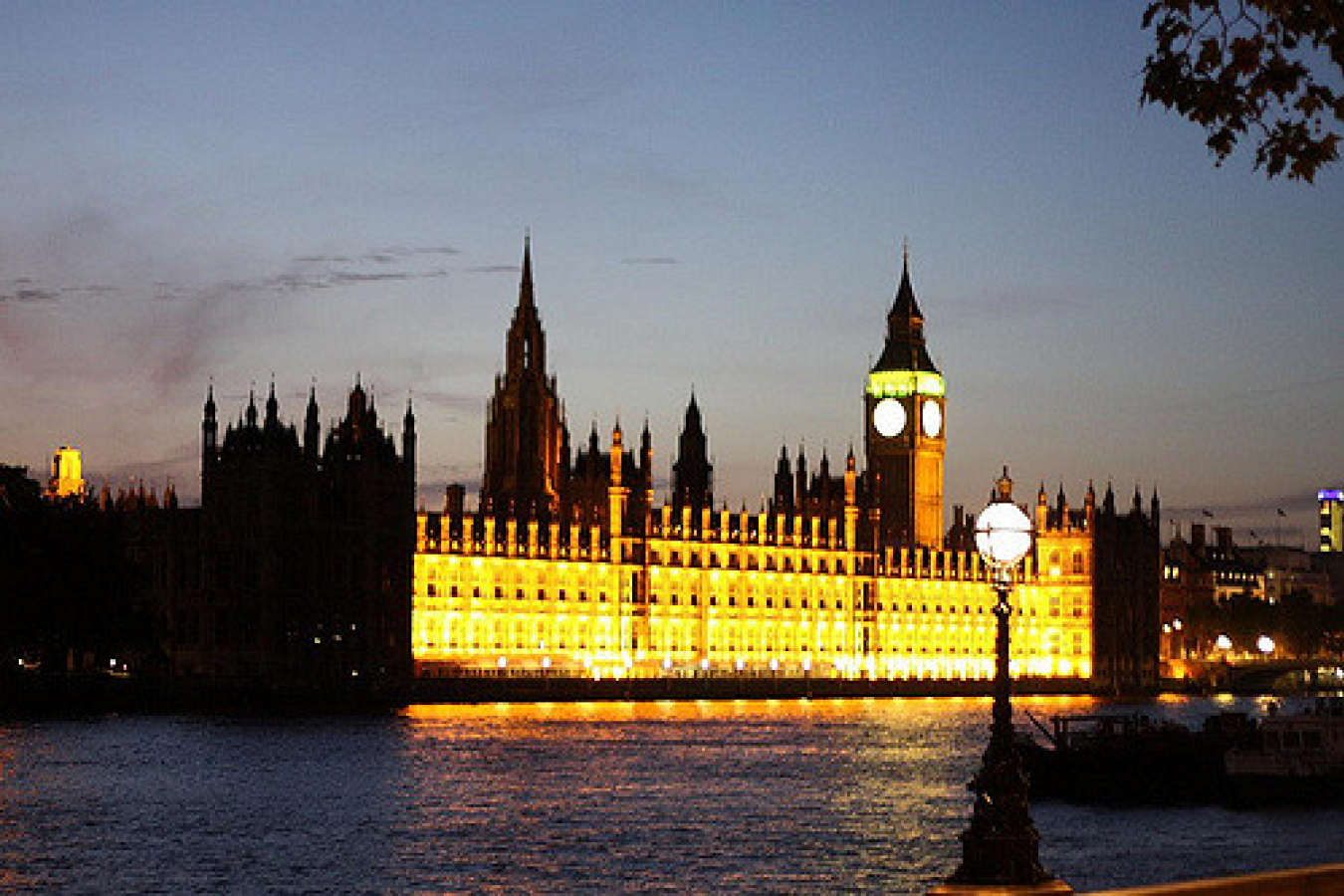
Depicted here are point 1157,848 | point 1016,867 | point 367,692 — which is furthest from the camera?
point 367,692

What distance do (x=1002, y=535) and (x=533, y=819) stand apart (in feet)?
153

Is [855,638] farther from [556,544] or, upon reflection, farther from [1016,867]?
[1016,867]

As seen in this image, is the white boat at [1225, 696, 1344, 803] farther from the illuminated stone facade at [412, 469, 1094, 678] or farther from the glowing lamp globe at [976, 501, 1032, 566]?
the illuminated stone facade at [412, 469, 1094, 678]

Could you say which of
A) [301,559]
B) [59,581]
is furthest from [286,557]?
[59,581]

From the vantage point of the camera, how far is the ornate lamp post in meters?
21.8

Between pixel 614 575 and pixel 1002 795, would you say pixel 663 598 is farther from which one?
pixel 1002 795

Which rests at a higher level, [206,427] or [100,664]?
[206,427]

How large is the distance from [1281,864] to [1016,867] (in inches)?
1370

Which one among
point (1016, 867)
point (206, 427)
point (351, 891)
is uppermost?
point (206, 427)

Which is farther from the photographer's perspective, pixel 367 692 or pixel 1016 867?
pixel 367 692

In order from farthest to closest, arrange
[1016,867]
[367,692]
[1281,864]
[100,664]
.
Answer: [367,692], [100,664], [1281,864], [1016,867]

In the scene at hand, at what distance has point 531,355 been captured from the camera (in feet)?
604

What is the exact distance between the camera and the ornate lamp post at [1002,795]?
2180 centimetres

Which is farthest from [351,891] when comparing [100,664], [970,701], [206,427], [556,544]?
[970,701]
